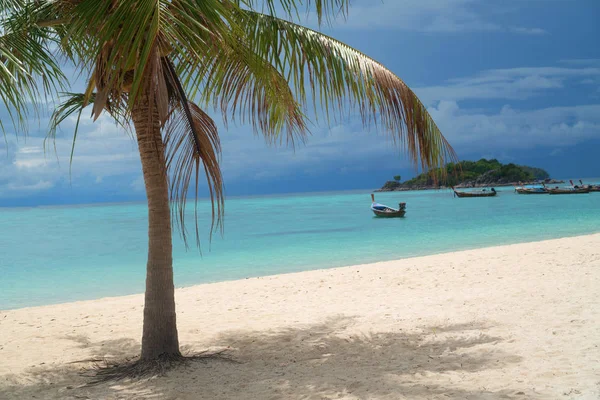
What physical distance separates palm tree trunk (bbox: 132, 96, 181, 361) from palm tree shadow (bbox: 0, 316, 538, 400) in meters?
0.39

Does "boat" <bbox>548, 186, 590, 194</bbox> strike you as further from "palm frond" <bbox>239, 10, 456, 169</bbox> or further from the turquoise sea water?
"palm frond" <bbox>239, 10, 456, 169</bbox>

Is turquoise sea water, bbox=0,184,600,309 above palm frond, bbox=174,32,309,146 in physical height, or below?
below

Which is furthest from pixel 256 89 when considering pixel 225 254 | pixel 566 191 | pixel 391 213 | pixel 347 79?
pixel 566 191

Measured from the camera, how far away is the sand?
13.7 feet

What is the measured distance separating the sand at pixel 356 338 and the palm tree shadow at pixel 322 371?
2cm

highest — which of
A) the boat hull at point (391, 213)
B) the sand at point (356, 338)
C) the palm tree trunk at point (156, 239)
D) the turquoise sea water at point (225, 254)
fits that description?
the palm tree trunk at point (156, 239)

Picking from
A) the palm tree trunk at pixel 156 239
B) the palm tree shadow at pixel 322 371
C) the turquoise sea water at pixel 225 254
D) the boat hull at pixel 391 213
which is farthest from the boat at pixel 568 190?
the palm tree trunk at pixel 156 239

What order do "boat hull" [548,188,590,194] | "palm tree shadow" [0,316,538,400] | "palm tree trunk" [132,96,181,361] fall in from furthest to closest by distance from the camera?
1. "boat hull" [548,188,590,194]
2. "palm tree trunk" [132,96,181,361]
3. "palm tree shadow" [0,316,538,400]

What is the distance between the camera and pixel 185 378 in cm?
468

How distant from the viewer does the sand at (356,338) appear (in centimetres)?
418

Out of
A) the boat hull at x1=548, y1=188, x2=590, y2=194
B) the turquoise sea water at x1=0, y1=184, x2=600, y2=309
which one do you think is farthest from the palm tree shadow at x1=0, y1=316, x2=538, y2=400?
the boat hull at x1=548, y1=188, x2=590, y2=194

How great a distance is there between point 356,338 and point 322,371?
1172 millimetres

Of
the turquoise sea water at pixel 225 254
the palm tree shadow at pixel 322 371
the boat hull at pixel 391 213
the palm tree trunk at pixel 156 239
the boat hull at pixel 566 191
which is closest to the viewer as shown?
the palm tree shadow at pixel 322 371

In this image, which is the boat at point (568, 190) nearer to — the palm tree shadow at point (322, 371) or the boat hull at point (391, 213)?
the boat hull at point (391, 213)
